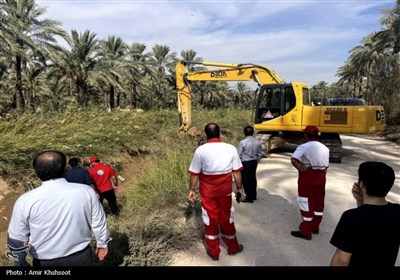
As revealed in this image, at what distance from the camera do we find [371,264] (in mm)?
2309

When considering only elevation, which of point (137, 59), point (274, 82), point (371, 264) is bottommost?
point (371, 264)

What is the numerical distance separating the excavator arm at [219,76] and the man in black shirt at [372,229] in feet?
34.1

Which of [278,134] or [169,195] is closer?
[169,195]

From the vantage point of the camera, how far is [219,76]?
13.0 metres

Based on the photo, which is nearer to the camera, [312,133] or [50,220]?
[50,220]

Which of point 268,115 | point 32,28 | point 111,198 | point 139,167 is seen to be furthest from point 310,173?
point 32,28

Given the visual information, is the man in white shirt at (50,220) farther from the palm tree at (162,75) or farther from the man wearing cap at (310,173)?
the palm tree at (162,75)

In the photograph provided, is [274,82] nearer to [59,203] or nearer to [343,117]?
[343,117]

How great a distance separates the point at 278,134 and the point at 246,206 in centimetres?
666

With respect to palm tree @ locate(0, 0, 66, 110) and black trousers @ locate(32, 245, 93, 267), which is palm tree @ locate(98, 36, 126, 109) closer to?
palm tree @ locate(0, 0, 66, 110)

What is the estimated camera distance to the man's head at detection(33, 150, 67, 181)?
2.76 meters

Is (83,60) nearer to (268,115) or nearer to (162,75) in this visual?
(162,75)

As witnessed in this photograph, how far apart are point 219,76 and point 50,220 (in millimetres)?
10887

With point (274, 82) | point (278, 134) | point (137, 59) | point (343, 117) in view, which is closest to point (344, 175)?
point (343, 117)
